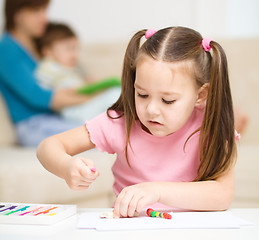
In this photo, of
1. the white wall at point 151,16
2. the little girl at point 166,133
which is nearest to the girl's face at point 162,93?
the little girl at point 166,133

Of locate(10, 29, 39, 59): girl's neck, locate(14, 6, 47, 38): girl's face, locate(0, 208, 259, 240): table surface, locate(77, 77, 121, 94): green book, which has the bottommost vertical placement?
locate(77, 77, 121, 94): green book

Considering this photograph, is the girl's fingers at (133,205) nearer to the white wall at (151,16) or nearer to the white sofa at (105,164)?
the white sofa at (105,164)

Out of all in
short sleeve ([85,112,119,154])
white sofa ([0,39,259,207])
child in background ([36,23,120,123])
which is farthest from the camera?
child in background ([36,23,120,123])

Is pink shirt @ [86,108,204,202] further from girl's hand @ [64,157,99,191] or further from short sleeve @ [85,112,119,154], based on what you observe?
girl's hand @ [64,157,99,191]

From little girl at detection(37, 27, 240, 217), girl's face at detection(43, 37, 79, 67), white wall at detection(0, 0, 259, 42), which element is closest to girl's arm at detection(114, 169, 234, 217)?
little girl at detection(37, 27, 240, 217)

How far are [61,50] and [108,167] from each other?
1.02m

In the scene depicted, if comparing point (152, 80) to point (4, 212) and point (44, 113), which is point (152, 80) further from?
point (44, 113)

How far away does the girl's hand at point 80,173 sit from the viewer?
821 millimetres

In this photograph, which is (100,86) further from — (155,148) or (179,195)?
(179,195)

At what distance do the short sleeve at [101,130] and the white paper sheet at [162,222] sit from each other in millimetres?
241

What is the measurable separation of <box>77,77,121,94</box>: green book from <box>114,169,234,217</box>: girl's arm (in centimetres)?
128

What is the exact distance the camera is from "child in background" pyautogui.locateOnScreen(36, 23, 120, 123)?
2.33 m

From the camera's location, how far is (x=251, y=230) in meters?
0.78

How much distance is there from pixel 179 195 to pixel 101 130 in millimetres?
271
